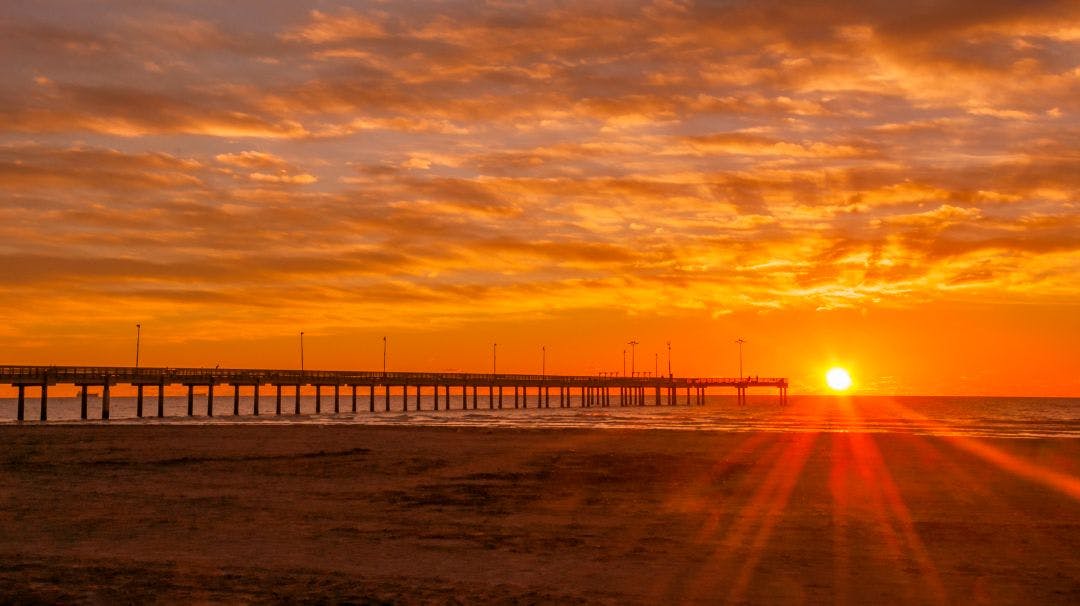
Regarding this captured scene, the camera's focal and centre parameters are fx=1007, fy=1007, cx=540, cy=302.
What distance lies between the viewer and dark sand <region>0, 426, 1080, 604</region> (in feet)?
36.2

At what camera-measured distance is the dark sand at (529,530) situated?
36.2ft

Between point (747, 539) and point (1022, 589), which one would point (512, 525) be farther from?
point (1022, 589)

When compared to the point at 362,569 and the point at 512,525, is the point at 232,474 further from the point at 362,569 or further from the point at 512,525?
the point at 362,569

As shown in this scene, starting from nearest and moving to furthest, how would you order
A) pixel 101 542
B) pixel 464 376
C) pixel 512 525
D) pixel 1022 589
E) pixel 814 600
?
pixel 814 600
pixel 1022 589
pixel 101 542
pixel 512 525
pixel 464 376

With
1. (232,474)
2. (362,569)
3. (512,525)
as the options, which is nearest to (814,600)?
(362,569)

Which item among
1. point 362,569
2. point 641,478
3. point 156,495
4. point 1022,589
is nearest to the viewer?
point 1022,589

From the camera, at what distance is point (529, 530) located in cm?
1538

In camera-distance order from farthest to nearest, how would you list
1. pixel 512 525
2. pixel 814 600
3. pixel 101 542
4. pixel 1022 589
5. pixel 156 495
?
pixel 156 495 → pixel 512 525 → pixel 101 542 → pixel 1022 589 → pixel 814 600

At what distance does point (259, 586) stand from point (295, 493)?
9667 millimetres

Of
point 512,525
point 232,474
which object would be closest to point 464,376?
point 232,474

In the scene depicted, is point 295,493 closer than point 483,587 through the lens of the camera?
No

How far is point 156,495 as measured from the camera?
19766 millimetres

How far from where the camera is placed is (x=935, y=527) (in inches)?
639

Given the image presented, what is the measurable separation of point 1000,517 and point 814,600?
866 cm
